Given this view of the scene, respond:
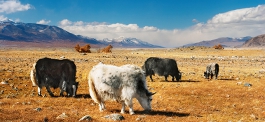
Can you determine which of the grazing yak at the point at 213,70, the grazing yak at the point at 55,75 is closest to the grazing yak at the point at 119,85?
the grazing yak at the point at 55,75

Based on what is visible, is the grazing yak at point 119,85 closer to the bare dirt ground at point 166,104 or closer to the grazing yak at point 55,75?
the bare dirt ground at point 166,104

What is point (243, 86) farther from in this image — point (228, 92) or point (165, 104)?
point (165, 104)

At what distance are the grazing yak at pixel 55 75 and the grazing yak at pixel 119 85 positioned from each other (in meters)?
4.88

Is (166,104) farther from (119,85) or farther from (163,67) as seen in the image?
(163,67)

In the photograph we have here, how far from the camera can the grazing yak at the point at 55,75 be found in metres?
17.8

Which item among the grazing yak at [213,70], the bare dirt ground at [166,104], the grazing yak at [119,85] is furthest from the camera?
the grazing yak at [213,70]

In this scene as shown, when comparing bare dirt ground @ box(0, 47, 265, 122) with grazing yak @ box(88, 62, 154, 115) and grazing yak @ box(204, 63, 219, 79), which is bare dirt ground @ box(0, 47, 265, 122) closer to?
grazing yak @ box(88, 62, 154, 115)

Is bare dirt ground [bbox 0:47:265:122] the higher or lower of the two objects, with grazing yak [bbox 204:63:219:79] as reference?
lower

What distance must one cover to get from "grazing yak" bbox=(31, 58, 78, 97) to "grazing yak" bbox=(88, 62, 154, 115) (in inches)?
192

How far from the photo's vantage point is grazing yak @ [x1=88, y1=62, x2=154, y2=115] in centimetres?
1315

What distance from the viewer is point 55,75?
17.9m

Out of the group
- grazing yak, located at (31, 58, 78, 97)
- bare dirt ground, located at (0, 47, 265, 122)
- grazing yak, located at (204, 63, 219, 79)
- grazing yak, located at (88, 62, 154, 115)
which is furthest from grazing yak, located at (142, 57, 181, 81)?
grazing yak, located at (88, 62, 154, 115)

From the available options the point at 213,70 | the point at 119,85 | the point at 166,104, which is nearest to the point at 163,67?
the point at 213,70

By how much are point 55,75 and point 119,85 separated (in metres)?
6.73
